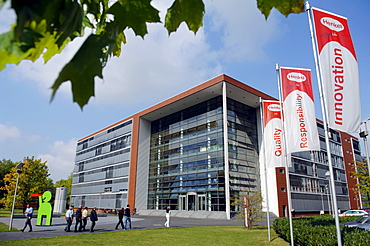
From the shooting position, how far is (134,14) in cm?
117

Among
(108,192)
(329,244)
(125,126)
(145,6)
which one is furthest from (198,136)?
(145,6)

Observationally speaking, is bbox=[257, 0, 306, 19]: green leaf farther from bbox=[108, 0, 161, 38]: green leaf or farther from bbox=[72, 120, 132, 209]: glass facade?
bbox=[72, 120, 132, 209]: glass facade

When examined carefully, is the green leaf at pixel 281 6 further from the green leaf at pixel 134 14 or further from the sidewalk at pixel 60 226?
the sidewalk at pixel 60 226

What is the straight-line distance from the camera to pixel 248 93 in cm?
3822

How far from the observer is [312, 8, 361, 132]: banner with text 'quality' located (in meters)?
7.49

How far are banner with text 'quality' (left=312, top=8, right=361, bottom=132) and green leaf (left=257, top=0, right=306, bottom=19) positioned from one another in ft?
23.1

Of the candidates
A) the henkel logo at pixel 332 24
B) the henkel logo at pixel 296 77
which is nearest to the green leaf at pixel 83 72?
the henkel logo at pixel 332 24

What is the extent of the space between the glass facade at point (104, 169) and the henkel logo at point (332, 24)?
145 ft

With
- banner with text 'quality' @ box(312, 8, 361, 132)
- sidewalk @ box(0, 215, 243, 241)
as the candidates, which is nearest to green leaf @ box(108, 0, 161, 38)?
banner with text 'quality' @ box(312, 8, 361, 132)

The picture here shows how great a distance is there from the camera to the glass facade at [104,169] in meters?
49.7

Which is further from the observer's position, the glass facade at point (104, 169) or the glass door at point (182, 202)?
the glass facade at point (104, 169)

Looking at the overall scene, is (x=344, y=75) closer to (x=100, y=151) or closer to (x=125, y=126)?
(x=125, y=126)

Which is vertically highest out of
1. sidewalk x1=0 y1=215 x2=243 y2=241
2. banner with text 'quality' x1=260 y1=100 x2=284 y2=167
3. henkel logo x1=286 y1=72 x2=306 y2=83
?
henkel logo x1=286 y1=72 x2=306 y2=83

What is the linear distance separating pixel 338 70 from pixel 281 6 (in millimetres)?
7677
